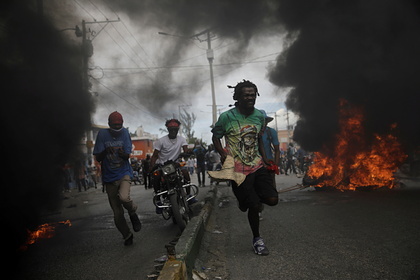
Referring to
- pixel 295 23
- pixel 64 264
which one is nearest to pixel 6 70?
pixel 64 264

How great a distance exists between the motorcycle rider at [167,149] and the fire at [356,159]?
457 cm

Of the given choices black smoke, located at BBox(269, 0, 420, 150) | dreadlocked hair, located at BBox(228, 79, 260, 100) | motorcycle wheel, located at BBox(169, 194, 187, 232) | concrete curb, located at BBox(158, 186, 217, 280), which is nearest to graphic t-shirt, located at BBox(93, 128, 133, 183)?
motorcycle wheel, located at BBox(169, 194, 187, 232)

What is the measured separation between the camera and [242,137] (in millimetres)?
3861

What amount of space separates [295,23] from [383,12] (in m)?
2.15

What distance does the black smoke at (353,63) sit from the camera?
7832 millimetres

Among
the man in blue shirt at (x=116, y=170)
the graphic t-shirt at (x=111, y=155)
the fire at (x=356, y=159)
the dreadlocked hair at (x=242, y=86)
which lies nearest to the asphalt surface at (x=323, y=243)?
the man in blue shirt at (x=116, y=170)

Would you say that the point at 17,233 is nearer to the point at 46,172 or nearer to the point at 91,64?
the point at 46,172

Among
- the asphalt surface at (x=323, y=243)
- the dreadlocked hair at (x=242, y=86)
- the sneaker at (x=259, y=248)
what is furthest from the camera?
the dreadlocked hair at (x=242, y=86)

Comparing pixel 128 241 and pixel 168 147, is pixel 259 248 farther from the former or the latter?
pixel 168 147

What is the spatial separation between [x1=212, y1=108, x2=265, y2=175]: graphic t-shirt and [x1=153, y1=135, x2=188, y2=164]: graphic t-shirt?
1.89 m

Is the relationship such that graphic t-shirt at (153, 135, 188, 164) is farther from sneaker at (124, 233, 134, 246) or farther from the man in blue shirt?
sneaker at (124, 233, 134, 246)

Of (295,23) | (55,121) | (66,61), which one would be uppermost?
(295,23)

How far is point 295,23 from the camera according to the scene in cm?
928

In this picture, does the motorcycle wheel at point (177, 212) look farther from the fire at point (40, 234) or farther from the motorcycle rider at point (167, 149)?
the fire at point (40, 234)
